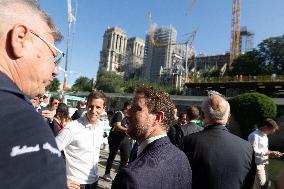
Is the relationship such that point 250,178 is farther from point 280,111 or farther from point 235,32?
point 235,32

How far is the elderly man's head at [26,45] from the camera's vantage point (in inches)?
46.8

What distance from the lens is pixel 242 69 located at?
71.4 meters

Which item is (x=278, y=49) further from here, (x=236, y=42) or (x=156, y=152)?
(x=156, y=152)

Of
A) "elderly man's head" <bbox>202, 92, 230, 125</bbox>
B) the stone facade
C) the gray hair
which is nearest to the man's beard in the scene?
"elderly man's head" <bbox>202, 92, 230, 125</bbox>

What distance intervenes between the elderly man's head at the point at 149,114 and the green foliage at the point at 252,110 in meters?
35.3

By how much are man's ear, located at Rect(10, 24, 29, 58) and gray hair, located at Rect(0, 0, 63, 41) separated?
35 millimetres

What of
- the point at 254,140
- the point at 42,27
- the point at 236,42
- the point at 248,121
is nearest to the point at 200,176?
the point at 42,27

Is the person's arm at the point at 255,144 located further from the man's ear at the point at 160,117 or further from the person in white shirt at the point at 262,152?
the man's ear at the point at 160,117

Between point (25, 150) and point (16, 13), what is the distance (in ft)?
1.81

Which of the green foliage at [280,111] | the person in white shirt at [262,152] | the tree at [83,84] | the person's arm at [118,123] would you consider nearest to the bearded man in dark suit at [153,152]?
the person in white shirt at [262,152]

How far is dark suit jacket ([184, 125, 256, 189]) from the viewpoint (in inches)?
136

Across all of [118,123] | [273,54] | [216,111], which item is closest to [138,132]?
[216,111]

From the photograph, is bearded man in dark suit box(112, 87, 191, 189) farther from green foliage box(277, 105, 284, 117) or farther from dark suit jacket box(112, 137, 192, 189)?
green foliage box(277, 105, 284, 117)

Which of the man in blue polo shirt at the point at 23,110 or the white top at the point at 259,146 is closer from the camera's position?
the man in blue polo shirt at the point at 23,110
